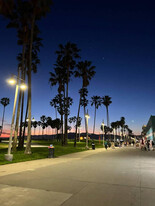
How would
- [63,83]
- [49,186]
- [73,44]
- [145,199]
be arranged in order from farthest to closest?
1. [63,83]
2. [73,44]
3. [49,186]
4. [145,199]

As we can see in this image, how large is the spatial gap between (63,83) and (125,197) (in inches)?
1371

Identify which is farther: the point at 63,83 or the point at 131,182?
the point at 63,83

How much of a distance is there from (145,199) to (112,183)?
1.94m

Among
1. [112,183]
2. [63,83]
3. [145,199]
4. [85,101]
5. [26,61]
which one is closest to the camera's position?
[145,199]

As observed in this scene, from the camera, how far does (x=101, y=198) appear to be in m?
5.04

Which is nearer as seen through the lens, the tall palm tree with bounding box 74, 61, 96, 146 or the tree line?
the tree line

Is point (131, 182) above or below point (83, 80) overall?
below

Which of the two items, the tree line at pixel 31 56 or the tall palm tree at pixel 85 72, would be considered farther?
the tall palm tree at pixel 85 72

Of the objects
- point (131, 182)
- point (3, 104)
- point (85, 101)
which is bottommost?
point (131, 182)

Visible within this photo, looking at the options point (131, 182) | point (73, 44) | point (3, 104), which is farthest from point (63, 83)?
point (3, 104)

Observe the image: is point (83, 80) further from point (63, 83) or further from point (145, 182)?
point (145, 182)

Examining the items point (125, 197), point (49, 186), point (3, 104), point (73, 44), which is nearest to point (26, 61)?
point (73, 44)

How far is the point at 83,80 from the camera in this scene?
3759cm

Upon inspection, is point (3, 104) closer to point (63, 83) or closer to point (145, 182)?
point (63, 83)
